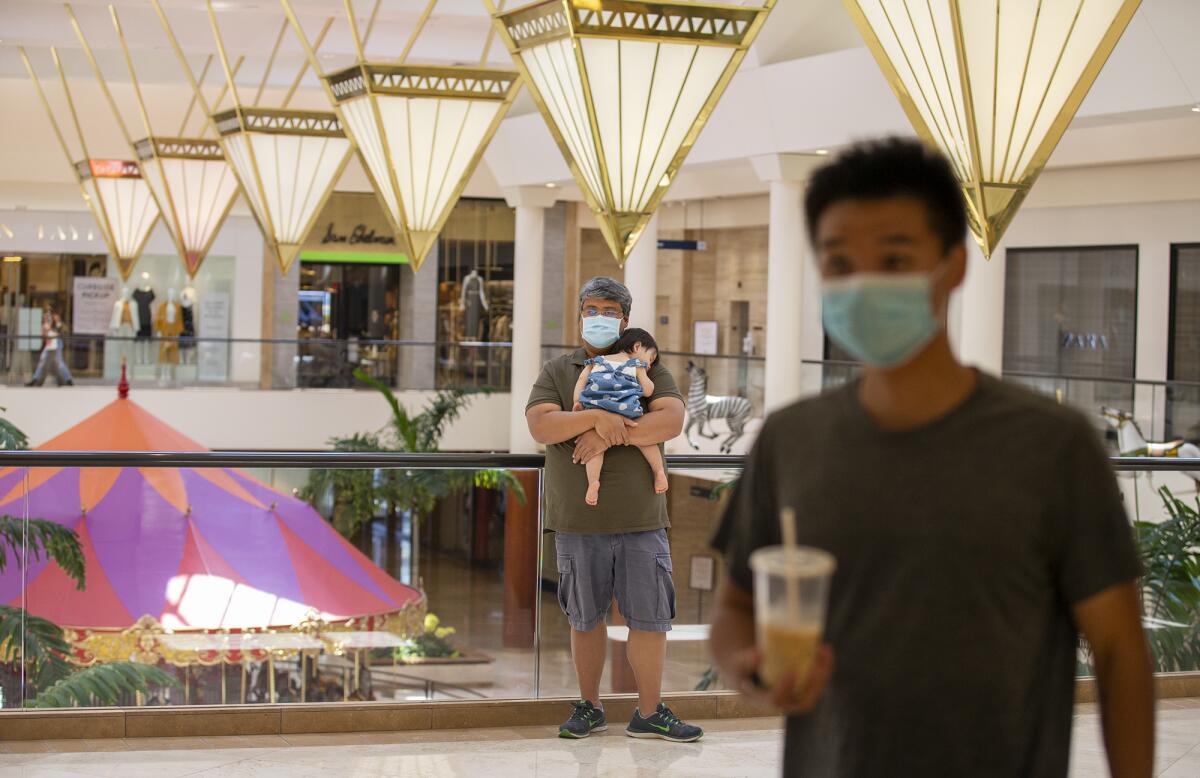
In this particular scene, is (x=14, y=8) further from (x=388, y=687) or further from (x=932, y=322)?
(x=932, y=322)

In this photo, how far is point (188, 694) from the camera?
18.4 feet

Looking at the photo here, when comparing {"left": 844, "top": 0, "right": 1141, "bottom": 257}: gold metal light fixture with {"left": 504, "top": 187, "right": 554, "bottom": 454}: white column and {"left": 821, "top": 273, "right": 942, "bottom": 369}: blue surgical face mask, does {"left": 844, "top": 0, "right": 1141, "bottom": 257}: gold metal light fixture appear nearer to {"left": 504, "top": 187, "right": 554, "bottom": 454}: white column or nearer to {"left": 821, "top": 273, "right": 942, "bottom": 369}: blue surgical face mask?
{"left": 821, "top": 273, "right": 942, "bottom": 369}: blue surgical face mask

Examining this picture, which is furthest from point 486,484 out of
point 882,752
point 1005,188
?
point 882,752

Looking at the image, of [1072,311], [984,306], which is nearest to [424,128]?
[984,306]

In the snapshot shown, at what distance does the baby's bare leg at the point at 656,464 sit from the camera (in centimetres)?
510

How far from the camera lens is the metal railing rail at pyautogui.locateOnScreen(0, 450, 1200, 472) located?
545cm

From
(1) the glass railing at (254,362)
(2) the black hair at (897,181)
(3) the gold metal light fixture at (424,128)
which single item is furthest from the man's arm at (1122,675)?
(1) the glass railing at (254,362)

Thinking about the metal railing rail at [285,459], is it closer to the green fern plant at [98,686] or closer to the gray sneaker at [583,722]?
the green fern plant at [98,686]

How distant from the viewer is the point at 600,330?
5.03m

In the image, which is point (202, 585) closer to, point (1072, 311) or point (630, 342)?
point (630, 342)

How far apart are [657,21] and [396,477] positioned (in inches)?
84.9

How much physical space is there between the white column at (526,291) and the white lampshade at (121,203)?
651 centimetres

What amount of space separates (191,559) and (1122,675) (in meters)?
5.06

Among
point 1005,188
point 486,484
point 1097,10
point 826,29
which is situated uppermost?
point 826,29
